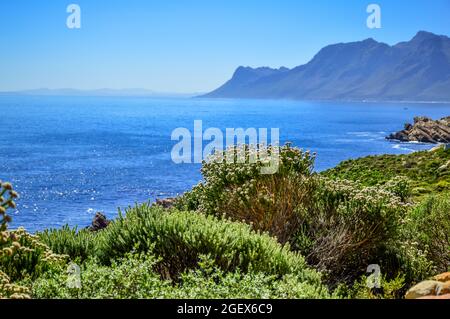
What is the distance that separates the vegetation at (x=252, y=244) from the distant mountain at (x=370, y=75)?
2.85 metres

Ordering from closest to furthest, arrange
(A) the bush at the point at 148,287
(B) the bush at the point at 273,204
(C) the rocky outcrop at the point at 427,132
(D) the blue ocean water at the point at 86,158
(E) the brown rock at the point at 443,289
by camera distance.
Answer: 1. (A) the bush at the point at 148,287
2. (E) the brown rock at the point at 443,289
3. (B) the bush at the point at 273,204
4. (D) the blue ocean water at the point at 86,158
5. (C) the rocky outcrop at the point at 427,132

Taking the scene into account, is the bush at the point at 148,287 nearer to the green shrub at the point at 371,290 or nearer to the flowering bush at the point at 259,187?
the green shrub at the point at 371,290

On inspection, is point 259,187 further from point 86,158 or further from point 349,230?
point 86,158

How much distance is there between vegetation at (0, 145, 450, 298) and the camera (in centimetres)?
517

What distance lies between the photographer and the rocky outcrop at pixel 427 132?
76000mm

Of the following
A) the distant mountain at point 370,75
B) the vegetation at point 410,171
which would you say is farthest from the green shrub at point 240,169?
the vegetation at point 410,171

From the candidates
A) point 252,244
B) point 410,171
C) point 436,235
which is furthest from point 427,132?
point 252,244

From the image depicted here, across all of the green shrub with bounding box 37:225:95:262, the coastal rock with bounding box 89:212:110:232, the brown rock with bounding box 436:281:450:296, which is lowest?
the coastal rock with bounding box 89:212:110:232

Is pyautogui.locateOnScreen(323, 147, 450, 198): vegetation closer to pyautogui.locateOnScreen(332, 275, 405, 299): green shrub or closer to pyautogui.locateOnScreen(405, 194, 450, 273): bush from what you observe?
pyautogui.locateOnScreen(405, 194, 450, 273): bush

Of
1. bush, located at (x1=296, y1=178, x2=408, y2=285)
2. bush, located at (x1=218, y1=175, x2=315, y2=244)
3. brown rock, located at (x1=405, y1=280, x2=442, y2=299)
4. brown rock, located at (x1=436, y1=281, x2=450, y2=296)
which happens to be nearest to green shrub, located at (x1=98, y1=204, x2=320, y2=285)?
brown rock, located at (x1=405, y1=280, x2=442, y2=299)

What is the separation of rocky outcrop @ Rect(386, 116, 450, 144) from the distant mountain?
5.96 metres

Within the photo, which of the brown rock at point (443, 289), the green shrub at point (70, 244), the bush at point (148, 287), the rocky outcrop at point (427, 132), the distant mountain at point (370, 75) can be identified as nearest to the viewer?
the bush at point (148, 287)
